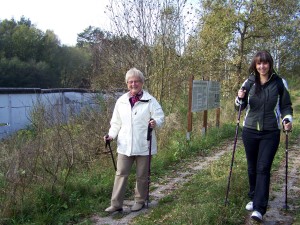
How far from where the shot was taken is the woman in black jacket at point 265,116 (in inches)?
167

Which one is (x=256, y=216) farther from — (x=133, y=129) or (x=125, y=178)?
(x=133, y=129)

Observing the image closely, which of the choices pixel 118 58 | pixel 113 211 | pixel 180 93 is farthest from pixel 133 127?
pixel 180 93

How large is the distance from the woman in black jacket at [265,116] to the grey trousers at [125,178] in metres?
1.42

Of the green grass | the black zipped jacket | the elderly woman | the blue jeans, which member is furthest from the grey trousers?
the black zipped jacket

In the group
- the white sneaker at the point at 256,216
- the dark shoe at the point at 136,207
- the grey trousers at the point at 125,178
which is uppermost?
the grey trousers at the point at 125,178

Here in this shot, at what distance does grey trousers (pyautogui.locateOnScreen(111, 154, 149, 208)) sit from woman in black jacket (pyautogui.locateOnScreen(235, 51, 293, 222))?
1419 mm

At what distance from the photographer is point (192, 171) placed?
692 cm

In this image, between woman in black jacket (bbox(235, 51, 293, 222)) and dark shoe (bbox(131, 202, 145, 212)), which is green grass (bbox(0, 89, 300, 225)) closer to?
dark shoe (bbox(131, 202, 145, 212))

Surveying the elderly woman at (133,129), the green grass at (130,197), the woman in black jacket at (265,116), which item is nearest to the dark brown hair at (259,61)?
the woman in black jacket at (265,116)

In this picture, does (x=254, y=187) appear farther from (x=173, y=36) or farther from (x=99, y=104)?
(x=173, y=36)

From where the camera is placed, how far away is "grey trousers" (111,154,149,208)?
184 inches

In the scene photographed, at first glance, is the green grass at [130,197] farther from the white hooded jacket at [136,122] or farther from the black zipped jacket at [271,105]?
the black zipped jacket at [271,105]

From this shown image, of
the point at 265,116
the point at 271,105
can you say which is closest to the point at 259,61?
the point at 271,105

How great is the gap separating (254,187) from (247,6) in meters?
11.5
